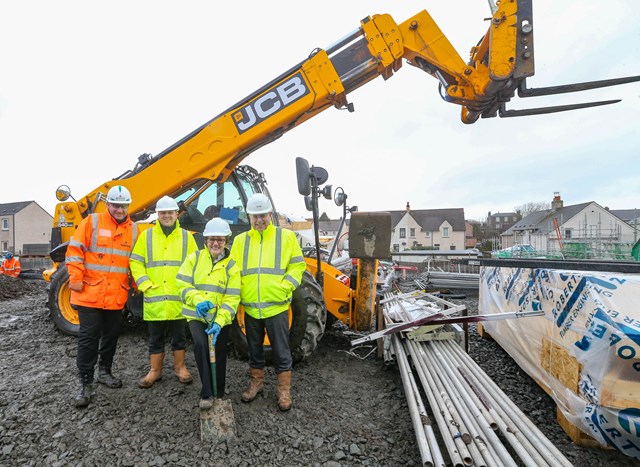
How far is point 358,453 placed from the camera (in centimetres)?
294

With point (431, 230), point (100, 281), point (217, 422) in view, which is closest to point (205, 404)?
point (217, 422)

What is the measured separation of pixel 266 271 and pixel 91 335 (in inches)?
68.6

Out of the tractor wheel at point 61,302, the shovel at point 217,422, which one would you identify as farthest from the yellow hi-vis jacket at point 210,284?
the tractor wheel at point 61,302

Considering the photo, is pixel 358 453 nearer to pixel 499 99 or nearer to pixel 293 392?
pixel 293 392

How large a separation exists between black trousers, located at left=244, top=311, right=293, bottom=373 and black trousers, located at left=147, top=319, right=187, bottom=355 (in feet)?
2.56

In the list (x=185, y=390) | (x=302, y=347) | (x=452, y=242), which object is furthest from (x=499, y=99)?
(x=452, y=242)

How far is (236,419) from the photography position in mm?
3250

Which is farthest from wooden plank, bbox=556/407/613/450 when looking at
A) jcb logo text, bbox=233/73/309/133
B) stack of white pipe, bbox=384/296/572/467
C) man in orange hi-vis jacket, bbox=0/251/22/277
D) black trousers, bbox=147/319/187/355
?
man in orange hi-vis jacket, bbox=0/251/22/277

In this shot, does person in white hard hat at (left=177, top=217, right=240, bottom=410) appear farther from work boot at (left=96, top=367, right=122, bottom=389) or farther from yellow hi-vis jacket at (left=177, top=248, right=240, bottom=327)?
work boot at (left=96, top=367, right=122, bottom=389)

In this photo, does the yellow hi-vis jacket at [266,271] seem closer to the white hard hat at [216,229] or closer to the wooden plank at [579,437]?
the white hard hat at [216,229]

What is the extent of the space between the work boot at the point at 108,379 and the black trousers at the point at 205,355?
39.0 inches

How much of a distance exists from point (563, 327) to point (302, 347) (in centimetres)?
256

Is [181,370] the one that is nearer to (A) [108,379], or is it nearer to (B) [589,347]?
(A) [108,379]

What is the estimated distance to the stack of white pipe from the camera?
2.49m
